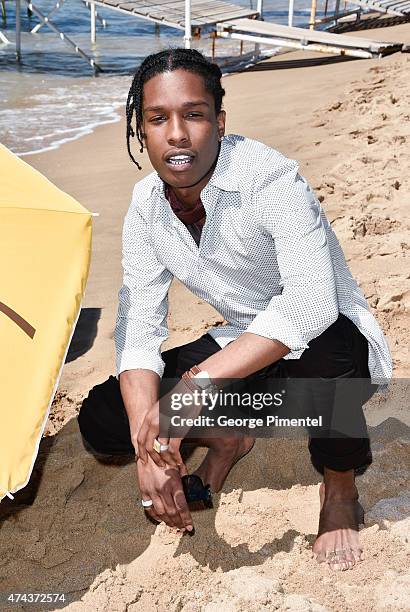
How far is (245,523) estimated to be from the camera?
2.62m

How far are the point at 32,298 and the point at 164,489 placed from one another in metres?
0.70

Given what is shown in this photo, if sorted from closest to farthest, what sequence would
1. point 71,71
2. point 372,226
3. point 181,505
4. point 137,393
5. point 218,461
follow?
point 181,505 → point 137,393 → point 218,461 → point 372,226 → point 71,71

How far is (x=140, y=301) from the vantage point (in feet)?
8.29

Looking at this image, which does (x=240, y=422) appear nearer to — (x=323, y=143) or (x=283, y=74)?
(x=323, y=143)

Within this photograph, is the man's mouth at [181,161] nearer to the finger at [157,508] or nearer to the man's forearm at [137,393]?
the man's forearm at [137,393]

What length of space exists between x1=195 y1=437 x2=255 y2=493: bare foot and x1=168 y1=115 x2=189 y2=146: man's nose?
1.15 metres

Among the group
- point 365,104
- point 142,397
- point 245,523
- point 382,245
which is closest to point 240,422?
point 245,523

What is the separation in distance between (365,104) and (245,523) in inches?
239

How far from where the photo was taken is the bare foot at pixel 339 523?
93.7 inches

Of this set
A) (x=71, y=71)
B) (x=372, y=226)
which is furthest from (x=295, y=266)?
(x=71, y=71)

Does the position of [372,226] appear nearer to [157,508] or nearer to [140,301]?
[140,301]

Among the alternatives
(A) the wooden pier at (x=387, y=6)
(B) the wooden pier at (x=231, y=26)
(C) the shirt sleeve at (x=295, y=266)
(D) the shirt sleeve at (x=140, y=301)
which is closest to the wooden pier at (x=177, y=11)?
(B) the wooden pier at (x=231, y=26)

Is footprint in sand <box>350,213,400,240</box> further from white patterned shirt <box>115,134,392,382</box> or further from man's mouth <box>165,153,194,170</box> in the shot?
man's mouth <box>165,153,194,170</box>

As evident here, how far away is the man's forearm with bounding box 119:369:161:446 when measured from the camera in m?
2.30
